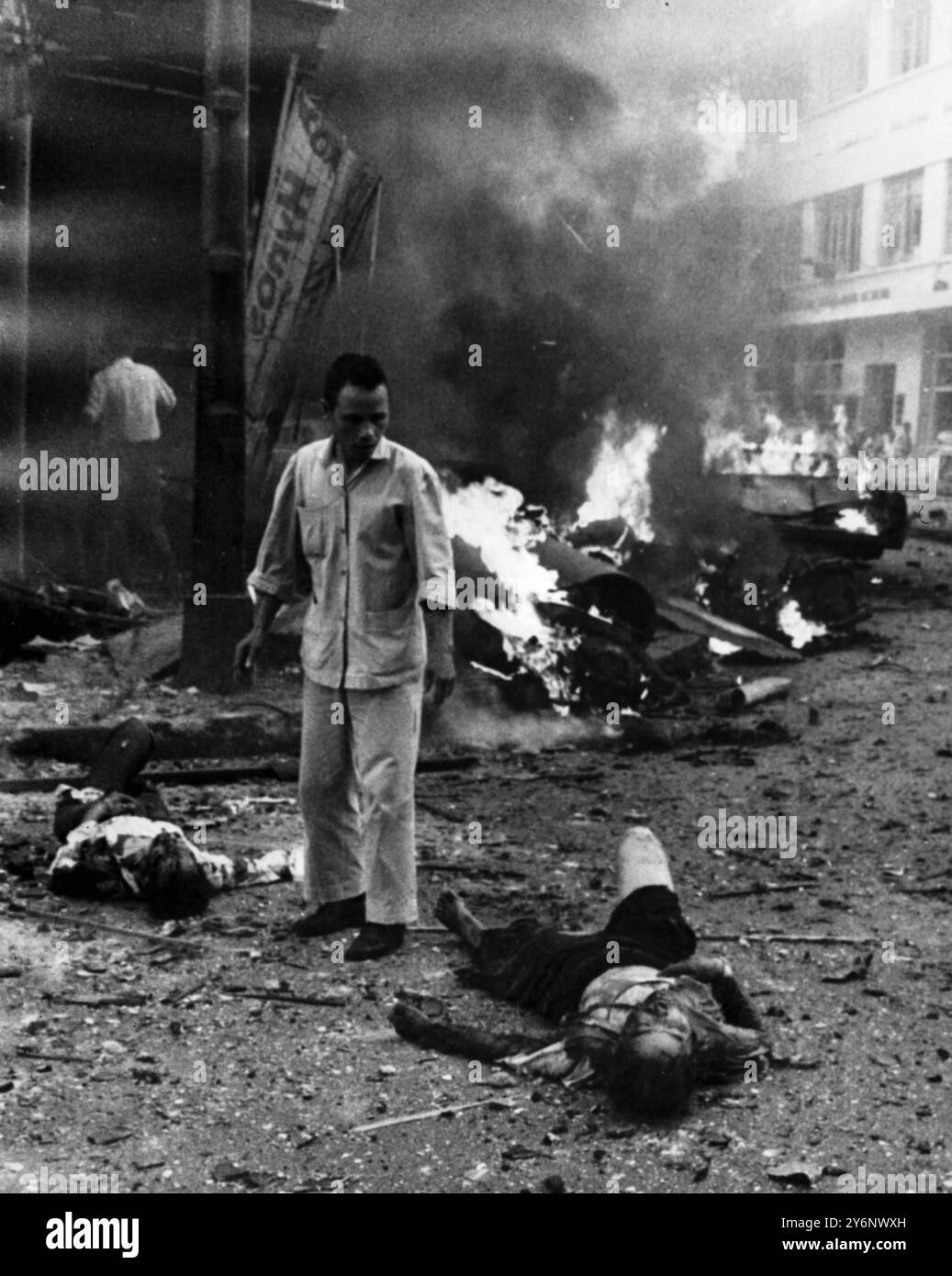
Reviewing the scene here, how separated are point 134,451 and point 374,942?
8.12m

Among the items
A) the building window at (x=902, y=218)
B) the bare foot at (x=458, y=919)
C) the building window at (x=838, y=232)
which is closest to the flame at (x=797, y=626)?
the bare foot at (x=458, y=919)

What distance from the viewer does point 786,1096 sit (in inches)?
151

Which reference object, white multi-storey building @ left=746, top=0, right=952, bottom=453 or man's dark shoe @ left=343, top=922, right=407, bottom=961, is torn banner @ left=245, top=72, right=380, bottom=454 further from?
white multi-storey building @ left=746, top=0, right=952, bottom=453

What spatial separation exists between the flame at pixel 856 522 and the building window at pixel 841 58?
20.2 meters

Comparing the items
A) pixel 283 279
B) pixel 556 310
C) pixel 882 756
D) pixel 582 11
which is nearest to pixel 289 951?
pixel 882 756

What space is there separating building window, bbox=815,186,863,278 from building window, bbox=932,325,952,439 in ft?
9.14

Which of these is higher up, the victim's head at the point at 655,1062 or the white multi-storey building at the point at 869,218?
the white multi-storey building at the point at 869,218

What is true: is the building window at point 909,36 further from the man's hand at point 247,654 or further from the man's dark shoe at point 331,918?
the man's dark shoe at point 331,918

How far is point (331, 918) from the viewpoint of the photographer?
16.6ft

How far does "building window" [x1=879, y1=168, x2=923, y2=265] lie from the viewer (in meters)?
30.3

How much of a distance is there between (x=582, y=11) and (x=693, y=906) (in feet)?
50.6

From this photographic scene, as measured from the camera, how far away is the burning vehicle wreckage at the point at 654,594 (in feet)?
29.3
